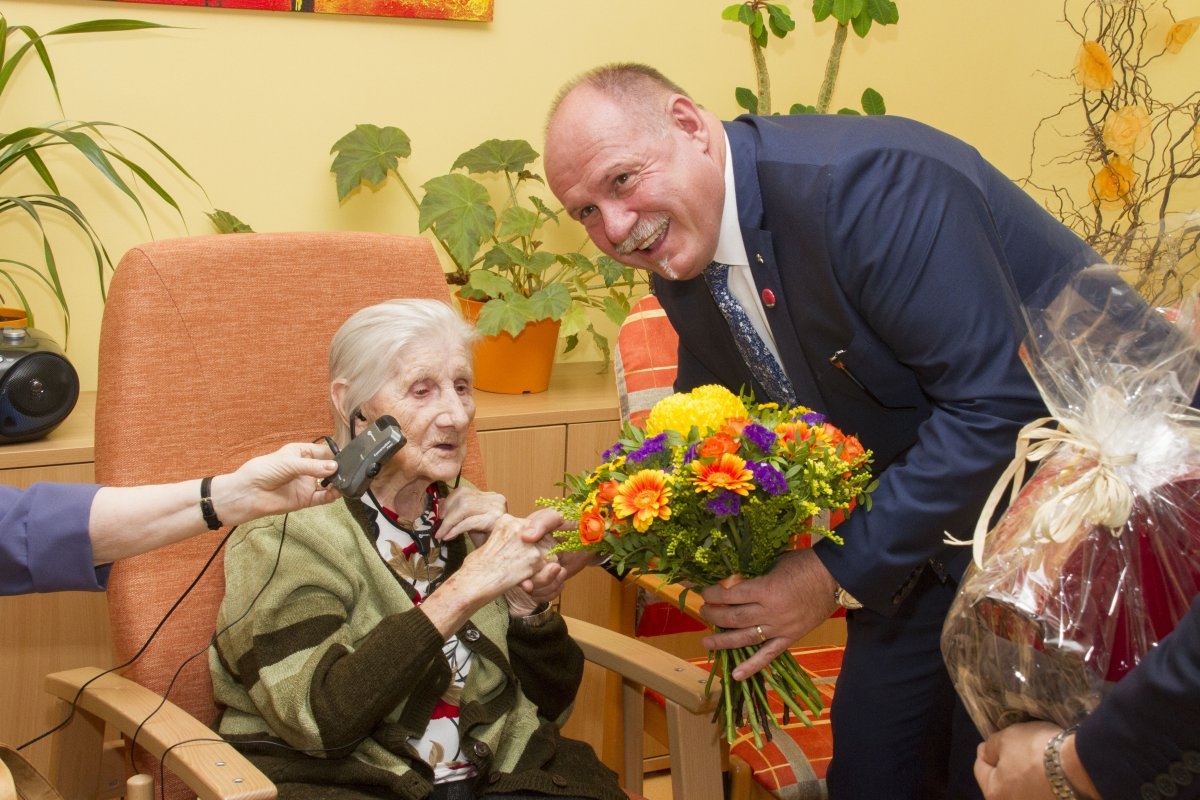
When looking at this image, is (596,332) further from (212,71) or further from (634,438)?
(634,438)

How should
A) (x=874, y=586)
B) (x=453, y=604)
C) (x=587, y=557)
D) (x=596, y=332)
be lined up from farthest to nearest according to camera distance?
(x=596, y=332), (x=587, y=557), (x=453, y=604), (x=874, y=586)

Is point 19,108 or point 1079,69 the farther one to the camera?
point 1079,69

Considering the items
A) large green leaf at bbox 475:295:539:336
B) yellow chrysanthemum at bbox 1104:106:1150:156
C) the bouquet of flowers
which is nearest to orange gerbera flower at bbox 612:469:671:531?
the bouquet of flowers

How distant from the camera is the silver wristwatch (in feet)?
5.58

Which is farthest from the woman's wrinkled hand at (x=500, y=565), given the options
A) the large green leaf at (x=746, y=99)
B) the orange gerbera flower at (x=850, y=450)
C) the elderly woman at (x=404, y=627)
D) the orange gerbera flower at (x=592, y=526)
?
the large green leaf at (x=746, y=99)

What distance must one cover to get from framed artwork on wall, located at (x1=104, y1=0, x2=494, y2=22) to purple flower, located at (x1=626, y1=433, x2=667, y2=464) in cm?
175

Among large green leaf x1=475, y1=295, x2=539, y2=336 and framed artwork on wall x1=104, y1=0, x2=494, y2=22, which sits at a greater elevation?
framed artwork on wall x1=104, y1=0, x2=494, y2=22

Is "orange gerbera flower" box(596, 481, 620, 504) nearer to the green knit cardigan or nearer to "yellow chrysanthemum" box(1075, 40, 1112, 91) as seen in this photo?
the green knit cardigan

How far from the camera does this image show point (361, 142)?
2.80 m

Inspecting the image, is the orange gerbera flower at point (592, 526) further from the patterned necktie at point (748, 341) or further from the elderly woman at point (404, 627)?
the patterned necktie at point (748, 341)

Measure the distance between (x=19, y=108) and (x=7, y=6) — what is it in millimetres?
216

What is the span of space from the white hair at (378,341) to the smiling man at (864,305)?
0.34 m

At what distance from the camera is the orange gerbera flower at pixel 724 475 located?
1454 millimetres

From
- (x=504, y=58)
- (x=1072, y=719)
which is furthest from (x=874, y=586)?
(x=504, y=58)
